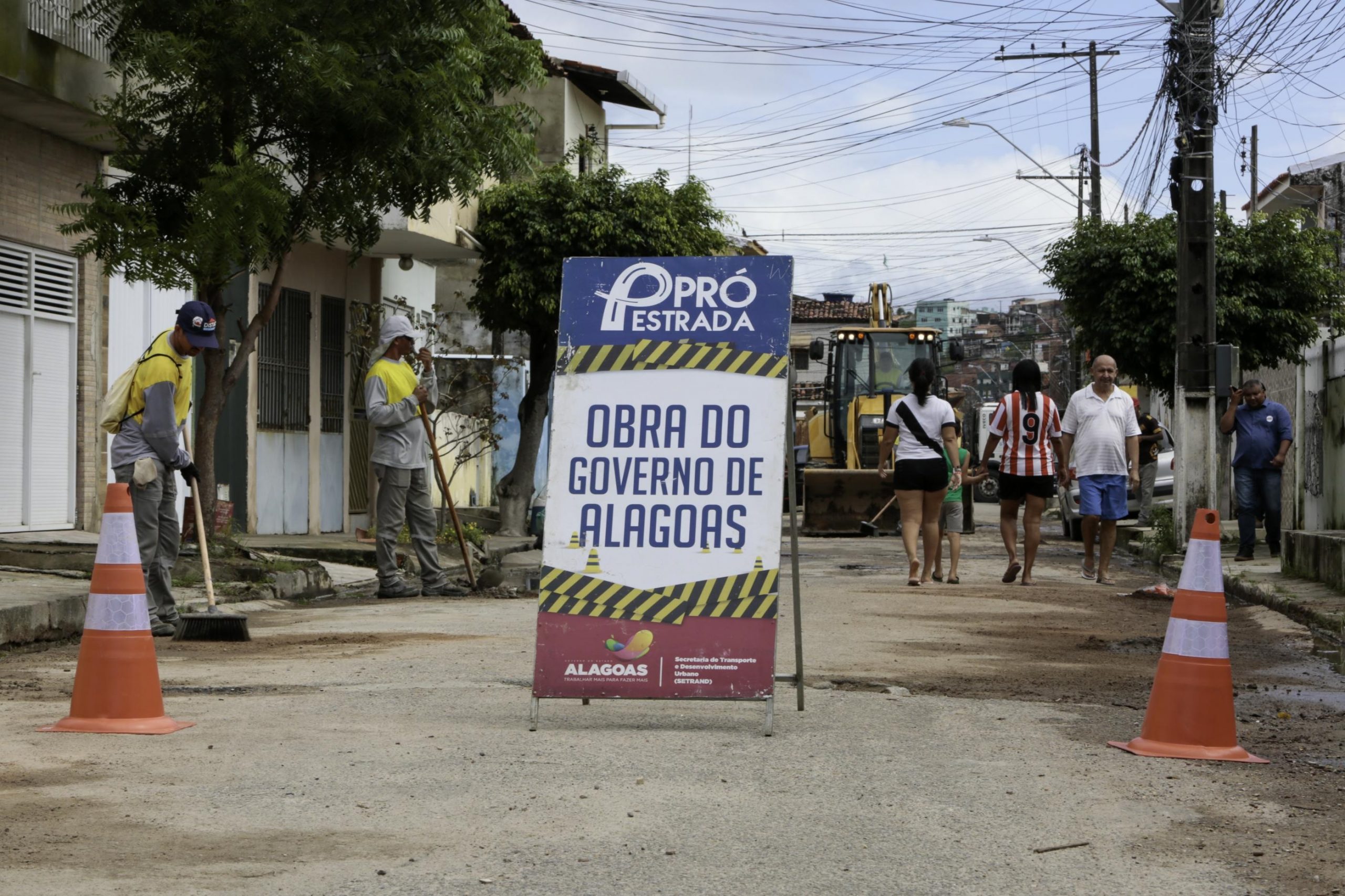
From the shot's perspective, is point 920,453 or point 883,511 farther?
point 883,511

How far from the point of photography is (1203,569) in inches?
238

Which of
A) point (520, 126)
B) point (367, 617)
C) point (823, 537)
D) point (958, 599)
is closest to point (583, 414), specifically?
point (367, 617)

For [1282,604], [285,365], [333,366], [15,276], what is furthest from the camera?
[333,366]

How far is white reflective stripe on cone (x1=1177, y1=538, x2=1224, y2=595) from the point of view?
6039 millimetres

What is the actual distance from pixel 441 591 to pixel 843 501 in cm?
1108

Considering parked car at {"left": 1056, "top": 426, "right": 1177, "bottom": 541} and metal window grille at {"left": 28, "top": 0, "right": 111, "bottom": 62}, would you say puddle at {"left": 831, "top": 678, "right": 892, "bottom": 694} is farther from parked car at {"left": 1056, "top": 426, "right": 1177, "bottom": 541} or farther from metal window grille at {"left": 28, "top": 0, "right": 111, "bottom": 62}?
parked car at {"left": 1056, "top": 426, "right": 1177, "bottom": 541}

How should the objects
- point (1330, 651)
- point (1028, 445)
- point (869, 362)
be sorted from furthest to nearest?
point (869, 362)
point (1028, 445)
point (1330, 651)

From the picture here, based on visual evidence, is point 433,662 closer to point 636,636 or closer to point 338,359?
point 636,636

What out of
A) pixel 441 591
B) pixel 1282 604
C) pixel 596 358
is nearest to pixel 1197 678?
pixel 596 358

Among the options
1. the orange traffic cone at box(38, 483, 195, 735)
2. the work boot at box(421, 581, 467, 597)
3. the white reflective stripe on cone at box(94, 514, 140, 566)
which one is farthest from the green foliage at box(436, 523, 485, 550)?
the orange traffic cone at box(38, 483, 195, 735)

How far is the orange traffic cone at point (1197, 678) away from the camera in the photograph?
19.2ft

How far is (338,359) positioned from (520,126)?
797cm

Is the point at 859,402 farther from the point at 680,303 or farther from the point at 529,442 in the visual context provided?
the point at 680,303

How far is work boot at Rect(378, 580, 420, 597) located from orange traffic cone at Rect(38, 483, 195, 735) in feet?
19.4
